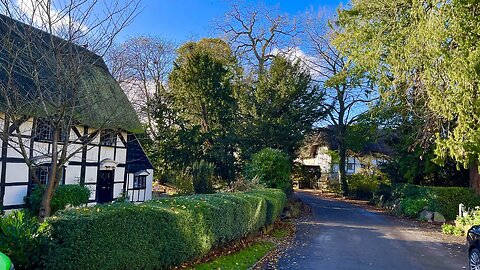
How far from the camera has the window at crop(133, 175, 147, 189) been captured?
24044mm

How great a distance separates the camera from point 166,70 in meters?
36.4

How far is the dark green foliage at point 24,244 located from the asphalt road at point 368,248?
551 cm

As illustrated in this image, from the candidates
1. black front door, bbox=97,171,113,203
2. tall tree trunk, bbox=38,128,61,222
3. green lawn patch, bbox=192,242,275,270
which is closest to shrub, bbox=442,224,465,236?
green lawn patch, bbox=192,242,275,270

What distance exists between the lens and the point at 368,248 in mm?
12086

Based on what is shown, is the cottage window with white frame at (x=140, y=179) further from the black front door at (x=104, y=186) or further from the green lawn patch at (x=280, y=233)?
the green lawn patch at (x=280, y=233)

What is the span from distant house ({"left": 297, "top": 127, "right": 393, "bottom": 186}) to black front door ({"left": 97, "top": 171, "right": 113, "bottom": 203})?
16689 millimetres

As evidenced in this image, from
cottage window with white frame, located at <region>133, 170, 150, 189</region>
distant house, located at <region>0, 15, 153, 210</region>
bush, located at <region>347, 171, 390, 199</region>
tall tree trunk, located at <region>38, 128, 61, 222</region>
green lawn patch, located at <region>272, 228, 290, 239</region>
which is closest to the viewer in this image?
tall tree trunk, located at <region>38, 128, 61, 222</region>

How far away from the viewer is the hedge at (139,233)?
521 centimetres

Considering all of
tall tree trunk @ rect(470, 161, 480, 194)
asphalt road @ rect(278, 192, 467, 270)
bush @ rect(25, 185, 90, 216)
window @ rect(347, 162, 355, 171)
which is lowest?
asphalt road @ rect(278, 192, 467, 270)

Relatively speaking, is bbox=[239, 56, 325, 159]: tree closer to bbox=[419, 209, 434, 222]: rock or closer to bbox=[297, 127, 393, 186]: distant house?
bbox=[297, 127, 393, 186]: distant house

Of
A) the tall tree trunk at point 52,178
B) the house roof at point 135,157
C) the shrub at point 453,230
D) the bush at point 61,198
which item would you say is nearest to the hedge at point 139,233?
the tall tree trunk at point 52,178

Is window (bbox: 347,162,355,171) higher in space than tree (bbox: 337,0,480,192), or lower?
lower

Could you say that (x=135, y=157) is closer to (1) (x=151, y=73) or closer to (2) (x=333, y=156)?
(1) (x=151, y=73)

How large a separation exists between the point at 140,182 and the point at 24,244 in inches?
773
